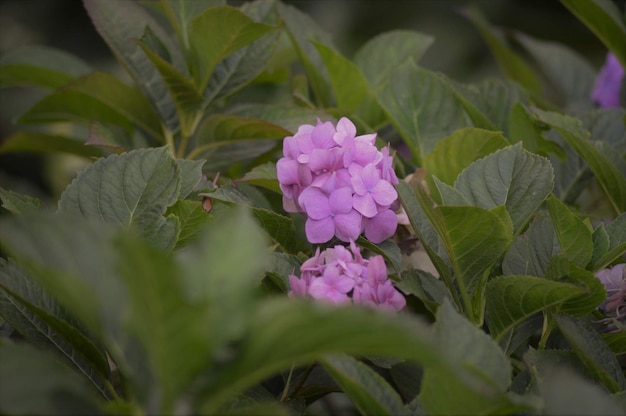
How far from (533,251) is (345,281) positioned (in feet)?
0.67

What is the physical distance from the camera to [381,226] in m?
0.78

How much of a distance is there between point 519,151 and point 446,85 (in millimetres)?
293

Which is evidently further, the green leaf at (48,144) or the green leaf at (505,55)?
the green leaf at (505,55)

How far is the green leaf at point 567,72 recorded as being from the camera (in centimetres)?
148

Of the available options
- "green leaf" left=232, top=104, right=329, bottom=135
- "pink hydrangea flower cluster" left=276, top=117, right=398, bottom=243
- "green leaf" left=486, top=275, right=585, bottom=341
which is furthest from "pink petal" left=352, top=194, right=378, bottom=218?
"green leaf" left=232, top=104, right=329, bottom=135

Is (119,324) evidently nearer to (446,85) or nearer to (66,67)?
(446,85)

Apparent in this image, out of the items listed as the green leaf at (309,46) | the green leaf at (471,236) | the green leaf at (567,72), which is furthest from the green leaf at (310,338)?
the green leaf at (567,72)

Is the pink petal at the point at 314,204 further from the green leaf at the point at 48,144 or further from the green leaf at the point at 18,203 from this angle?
the green leaf at the point at 48,144

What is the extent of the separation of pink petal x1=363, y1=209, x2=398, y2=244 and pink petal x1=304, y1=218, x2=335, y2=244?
0.12 feet

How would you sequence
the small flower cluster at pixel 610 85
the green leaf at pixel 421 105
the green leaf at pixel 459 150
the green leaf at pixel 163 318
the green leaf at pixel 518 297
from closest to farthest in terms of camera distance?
the green leaf at pixel 163 318
the green leaf at pixel 518 297
the green leaf at pixel 459 150
the green leaf at pixel 421 105
the small flower cluster at pixel 610 85

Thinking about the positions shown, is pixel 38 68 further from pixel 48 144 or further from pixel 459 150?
pixel 459 150

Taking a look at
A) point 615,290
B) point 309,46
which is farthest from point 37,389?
point 309,46

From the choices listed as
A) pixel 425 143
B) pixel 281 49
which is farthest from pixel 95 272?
pixel 281 49

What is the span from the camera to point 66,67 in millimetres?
1283
